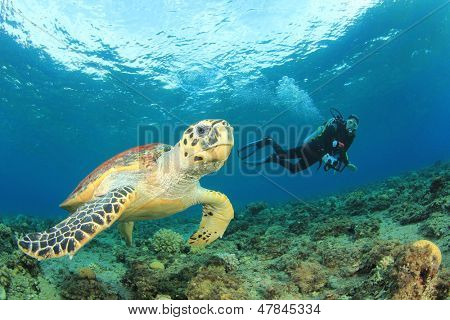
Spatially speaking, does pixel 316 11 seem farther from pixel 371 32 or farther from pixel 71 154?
pixel 71 154

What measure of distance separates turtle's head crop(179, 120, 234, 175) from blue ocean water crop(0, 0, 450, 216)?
11.7 feet

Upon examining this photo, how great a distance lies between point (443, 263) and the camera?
9.54 feet

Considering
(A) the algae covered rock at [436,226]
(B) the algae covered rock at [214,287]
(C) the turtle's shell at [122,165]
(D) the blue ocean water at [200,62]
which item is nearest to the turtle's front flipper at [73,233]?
(B) the algae covered rock at [214,287]

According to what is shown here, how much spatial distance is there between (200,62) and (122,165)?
52.9 feet

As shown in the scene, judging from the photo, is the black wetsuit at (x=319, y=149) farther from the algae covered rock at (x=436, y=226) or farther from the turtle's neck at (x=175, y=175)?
the turtle's neck at (x=175, y=175)

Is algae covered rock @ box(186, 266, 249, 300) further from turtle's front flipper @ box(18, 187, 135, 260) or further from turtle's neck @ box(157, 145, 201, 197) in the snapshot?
turtle's neck @ box(157, 145, 201, 197)

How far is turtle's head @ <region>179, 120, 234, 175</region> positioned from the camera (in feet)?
11.5

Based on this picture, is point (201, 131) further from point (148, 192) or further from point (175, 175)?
point (148, 192)

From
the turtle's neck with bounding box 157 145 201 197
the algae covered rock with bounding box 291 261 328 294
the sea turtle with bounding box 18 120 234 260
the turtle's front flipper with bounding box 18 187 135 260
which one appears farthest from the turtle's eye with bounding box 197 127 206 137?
the algae covered rock with bounding box 291 261 328 294

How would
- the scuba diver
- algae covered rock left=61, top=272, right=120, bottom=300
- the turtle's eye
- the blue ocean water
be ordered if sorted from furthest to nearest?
the blue ocean water < the scuba diver < the turtle's eye < algae covered rock left=61, top=272, right=120, bottom=300

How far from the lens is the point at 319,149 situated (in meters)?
9.70
